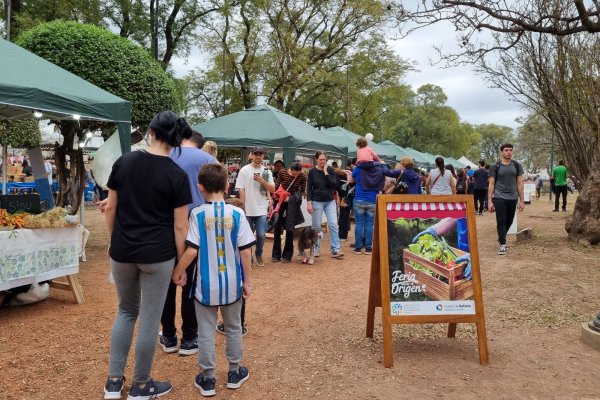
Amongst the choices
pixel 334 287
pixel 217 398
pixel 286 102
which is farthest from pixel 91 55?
pixel 286 102

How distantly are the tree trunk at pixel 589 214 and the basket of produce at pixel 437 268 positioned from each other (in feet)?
22.1

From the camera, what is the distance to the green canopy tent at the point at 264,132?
10219mm

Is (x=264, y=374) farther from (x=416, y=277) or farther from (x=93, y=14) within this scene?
(x=93, y=14)

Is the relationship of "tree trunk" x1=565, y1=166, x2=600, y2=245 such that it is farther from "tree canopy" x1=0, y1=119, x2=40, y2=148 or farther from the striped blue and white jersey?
"tree canopy" x1=0, y1=119, x2=40, y2=148

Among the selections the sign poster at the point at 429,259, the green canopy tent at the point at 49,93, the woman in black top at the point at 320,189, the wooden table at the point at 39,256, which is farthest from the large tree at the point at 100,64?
the sign poster at the point at 429,259

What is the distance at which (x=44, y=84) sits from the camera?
511 centimetres

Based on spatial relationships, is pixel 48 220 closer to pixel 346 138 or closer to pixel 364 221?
pixel 364 221

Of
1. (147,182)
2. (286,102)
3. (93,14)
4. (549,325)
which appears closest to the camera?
(147,182)

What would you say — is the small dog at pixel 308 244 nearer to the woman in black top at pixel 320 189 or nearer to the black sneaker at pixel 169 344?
the woman in black top at pixel 320 189

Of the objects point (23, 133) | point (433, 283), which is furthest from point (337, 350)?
point (23, 133)

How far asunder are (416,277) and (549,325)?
6.43 ft

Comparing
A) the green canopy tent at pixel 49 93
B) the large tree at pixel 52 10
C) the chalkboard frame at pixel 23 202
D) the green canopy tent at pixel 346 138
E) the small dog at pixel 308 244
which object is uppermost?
the large tree at pixel 52 10

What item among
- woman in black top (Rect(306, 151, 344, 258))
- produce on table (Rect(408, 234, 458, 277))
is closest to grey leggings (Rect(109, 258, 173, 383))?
produce on table (Rect(408, 234, 458, 277))

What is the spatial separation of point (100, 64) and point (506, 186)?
292 inches
